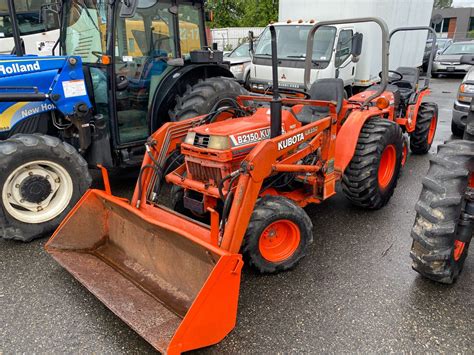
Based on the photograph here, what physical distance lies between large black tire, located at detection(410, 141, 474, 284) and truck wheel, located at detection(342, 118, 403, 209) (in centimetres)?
104

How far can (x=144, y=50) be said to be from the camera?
14.3 ft

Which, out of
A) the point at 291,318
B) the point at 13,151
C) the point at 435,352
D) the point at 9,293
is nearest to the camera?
the point at 435,352

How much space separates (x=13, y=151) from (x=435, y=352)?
138 inches

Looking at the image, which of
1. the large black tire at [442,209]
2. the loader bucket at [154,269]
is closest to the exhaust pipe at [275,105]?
the loader bucket at [154,269]

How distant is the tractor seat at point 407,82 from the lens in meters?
5.49

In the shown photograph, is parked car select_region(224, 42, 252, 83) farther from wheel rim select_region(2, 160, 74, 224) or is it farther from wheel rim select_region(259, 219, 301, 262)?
wheel rim select_region(259, 219, 301, 262)

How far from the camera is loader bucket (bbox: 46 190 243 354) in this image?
2176 mm

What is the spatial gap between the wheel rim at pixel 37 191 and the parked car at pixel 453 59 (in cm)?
1503

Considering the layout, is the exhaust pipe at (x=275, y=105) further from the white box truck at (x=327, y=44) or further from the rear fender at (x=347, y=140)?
the white box truck at (x=327, y=44)

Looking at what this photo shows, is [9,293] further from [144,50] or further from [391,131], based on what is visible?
[391,131]

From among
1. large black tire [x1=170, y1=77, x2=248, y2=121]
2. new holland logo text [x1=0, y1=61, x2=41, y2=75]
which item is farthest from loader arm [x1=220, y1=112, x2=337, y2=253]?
new holland logo text [x1=0, y1=61, x2=41, y2=75]

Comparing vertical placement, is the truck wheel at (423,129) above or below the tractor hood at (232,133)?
below

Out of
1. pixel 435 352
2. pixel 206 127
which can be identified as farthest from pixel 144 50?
pixel 435 352

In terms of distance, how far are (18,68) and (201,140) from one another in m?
2.03
